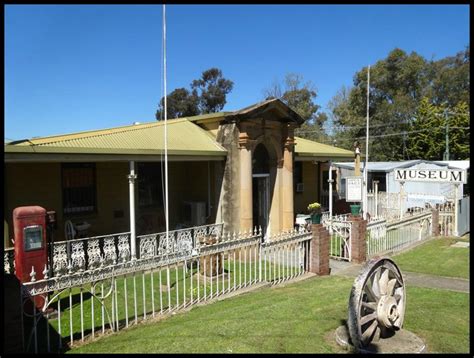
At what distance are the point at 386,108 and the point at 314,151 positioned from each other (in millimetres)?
29890

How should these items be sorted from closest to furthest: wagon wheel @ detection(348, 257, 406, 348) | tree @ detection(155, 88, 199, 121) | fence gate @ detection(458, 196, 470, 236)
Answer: wagon wheel @ detection(348, 257, 406, 348) < fence gate @ detection(458, 196, 470, 236) < tree @ detection(155, 88, 199, 121)

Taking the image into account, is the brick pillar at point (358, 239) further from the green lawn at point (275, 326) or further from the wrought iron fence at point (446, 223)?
the wrought iron fence at point (446, 223)

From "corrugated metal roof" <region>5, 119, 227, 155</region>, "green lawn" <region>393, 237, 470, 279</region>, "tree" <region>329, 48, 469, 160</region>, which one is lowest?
"green lawn" <region>393, 237, 470, 279</region>

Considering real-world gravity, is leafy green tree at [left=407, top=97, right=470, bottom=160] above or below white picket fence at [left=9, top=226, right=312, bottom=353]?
above

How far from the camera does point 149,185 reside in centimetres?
1359

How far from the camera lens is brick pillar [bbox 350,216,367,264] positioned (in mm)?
11380

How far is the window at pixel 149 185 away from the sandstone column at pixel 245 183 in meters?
2.96

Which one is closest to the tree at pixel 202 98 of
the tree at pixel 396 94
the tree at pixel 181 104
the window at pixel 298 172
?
the tree at pixel 181 104

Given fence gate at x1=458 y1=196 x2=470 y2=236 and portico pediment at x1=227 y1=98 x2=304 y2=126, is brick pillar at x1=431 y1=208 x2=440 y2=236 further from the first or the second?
portico pediment at x1=227 y1=98 x2=304 y2=126

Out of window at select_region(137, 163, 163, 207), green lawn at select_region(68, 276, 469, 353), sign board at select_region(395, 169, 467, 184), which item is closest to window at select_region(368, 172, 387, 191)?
sign board at select_region(395, 169, 467, 184)

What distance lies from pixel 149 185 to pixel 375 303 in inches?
381

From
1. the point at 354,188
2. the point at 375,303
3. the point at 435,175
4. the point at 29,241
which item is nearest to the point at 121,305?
the point at 29,241

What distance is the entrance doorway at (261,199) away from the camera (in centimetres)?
1439

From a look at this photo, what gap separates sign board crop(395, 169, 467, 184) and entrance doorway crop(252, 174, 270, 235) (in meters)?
6.75
